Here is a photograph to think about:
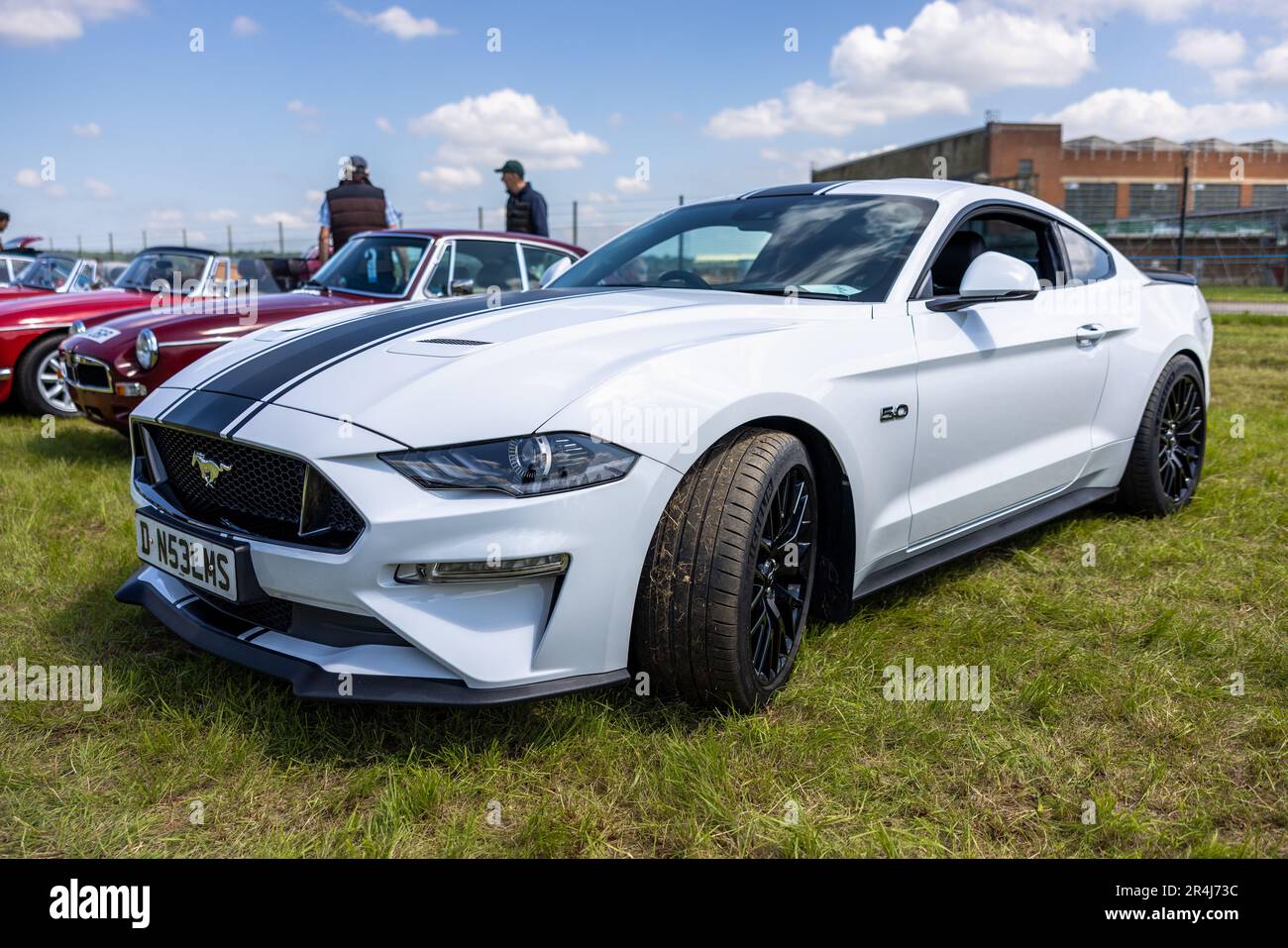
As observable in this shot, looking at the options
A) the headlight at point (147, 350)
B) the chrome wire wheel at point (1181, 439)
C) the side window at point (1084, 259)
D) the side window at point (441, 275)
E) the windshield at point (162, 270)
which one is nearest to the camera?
the side window at point (1084, 259)

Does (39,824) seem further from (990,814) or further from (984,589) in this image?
(984,589)

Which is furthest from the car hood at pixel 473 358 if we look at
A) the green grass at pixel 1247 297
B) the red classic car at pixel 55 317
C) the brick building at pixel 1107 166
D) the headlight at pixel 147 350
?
the brick building at pixel 1107 166

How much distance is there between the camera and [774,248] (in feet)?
10.8

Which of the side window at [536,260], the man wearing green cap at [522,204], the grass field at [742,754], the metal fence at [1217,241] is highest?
the metal fence at [1217,241]

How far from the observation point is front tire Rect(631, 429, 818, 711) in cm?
225

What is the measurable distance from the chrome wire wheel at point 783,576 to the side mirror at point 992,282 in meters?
0.85

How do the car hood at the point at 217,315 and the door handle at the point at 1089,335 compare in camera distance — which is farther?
the car hood at the point at 217,315

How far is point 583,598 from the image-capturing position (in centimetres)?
212

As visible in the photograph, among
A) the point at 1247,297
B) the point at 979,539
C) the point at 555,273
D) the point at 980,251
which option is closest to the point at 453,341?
the point at 555,273

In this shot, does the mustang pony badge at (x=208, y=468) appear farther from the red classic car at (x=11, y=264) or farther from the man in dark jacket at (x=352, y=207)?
the red classic car at (x=11, y=264)

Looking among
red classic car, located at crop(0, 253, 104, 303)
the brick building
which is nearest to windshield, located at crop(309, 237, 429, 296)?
red classic car, located at crop(0, 253, 104, 303)

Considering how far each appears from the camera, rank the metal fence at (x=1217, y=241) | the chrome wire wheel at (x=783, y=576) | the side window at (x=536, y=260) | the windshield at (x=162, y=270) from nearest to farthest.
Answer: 1. the chrome wire wheel at (x=783, y=576)
2. the side window at (x=536, y=260)
3. the windshield at (x=162, y=270)
4. the metal fence at (x=1217, y=241)

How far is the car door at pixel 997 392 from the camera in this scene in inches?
116

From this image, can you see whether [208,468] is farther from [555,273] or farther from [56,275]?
[56,275]
